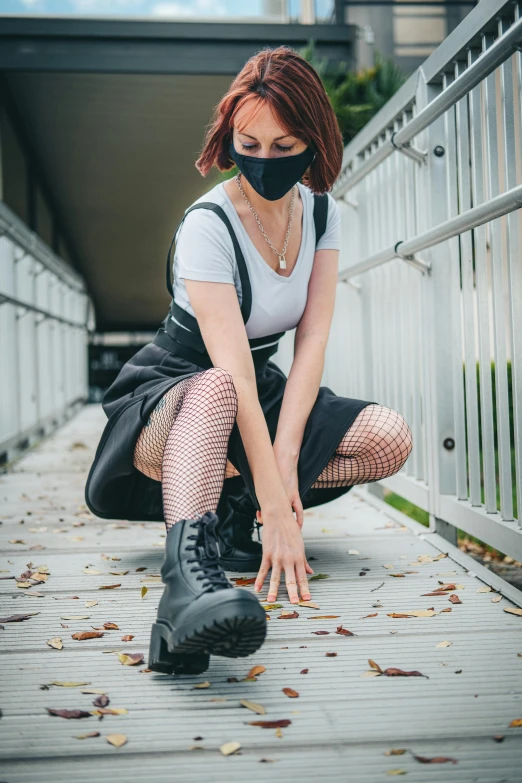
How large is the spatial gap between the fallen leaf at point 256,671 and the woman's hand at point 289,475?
406mm

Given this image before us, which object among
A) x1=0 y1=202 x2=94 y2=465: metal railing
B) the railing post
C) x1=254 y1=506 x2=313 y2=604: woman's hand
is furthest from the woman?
x1=0 y1=202 x2=94 y2=465: metal railing

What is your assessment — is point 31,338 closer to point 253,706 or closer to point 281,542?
point 281,542

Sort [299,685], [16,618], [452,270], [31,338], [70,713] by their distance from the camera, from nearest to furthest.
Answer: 1. [70,713]
2. [299,685]
3. [16,618]
4. [452,270]
5. [31,338]

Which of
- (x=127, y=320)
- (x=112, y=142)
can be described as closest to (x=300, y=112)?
(x=112, y=142)

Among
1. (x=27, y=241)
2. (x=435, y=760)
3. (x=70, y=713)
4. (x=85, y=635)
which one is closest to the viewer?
(x=435, y=760)

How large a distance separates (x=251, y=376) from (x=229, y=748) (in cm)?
84

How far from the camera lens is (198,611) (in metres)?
1.28

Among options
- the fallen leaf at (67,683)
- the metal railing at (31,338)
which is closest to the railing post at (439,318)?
the fallen leaf at (67,683)

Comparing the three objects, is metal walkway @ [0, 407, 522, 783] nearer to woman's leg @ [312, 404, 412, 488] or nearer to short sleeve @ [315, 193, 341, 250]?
woman's leg @ [312, 404, 412, 488]

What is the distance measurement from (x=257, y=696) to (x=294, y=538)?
395mm

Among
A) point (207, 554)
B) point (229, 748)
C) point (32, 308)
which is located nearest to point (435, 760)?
point (229, 748)

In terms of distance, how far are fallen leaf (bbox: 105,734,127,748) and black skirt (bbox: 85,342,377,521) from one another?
2.25 feet

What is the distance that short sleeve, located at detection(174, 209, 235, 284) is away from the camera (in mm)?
1817

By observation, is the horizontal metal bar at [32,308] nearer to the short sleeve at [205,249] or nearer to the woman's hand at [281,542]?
the short sleeve at [205,249]
